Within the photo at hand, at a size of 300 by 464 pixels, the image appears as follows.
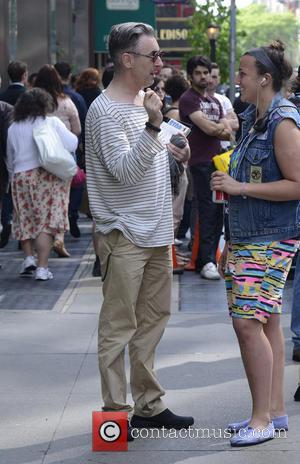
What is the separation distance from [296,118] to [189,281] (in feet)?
17.8

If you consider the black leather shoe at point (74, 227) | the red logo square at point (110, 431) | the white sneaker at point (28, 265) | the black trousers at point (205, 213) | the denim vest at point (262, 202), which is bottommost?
the black leather shoe at point (74, 227)

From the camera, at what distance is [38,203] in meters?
11.2

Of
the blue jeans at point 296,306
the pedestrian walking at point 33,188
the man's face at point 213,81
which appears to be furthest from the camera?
the man's face at point 213,81

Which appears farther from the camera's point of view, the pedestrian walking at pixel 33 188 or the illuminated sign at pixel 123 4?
the illuminated sign at pixel 123 4

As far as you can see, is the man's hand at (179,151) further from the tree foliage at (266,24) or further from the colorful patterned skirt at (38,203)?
the tree foliage at (266,24)

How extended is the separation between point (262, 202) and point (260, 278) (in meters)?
0.37

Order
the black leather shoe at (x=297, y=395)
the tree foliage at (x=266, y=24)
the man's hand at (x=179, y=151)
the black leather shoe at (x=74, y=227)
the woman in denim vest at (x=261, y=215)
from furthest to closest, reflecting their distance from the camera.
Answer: the tree foliage at (x=266, y=24)
the black leather shoe at (x=74, y=227)
the black leather shoe at (x=297, y=395)
the man's hand at (x=179, y=151)
the woman in denim vest at (x=261, y=215)

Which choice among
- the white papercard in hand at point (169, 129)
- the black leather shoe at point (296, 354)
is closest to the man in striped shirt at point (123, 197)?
the white papercard in hand at point (169, 129)

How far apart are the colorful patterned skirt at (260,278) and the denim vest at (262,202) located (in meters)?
0.05

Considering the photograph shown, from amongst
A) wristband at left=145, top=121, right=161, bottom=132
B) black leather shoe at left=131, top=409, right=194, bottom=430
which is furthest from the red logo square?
wristband at left=145, top=121, right=161, bottom=132

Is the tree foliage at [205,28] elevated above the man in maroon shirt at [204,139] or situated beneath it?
situated beneath

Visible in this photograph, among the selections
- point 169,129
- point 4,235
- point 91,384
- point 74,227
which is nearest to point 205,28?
point 74,227

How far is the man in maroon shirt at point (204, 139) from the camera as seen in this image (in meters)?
11.0

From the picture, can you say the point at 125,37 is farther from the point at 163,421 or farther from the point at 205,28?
the point at 205,28
